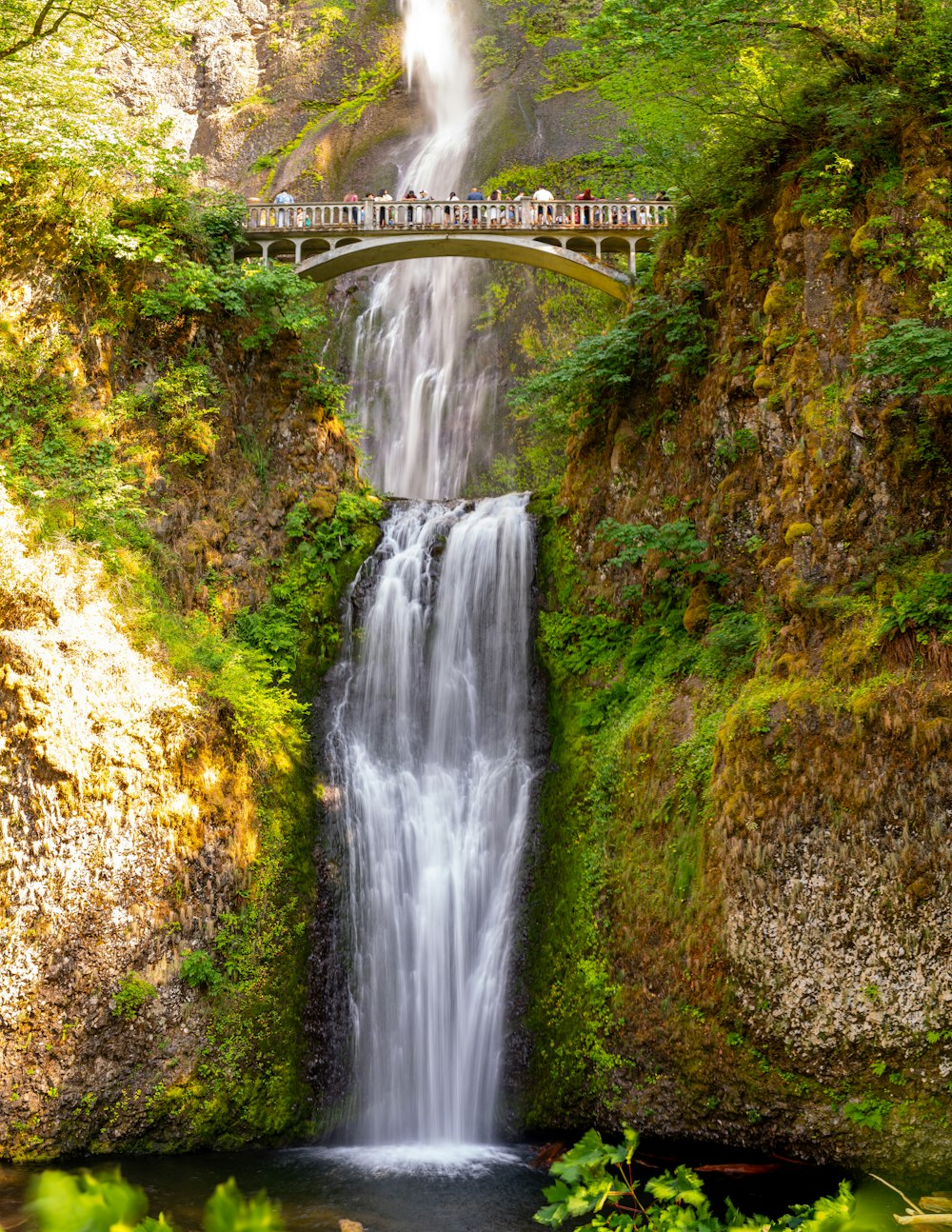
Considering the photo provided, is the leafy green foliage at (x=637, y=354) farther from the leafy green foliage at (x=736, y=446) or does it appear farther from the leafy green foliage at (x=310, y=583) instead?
the leafy green foliage at (x=310, y=583)

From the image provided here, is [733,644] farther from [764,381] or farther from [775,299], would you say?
[775,299]

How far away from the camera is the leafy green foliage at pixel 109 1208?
4.34 feet

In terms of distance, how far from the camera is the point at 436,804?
1334 cm

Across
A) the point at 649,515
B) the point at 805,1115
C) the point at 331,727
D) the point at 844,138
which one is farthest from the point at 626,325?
the point at 805,1115

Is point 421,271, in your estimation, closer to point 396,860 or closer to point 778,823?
point 396,860

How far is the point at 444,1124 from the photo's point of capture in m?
11.1

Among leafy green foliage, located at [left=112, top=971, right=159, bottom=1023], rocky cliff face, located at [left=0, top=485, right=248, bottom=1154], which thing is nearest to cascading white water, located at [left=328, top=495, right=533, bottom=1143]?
rocky cliff face, located at [left=0, top=485, right=248, bottom=1154]

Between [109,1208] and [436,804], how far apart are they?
1210 cm

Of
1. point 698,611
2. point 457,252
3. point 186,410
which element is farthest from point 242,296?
point 698,611

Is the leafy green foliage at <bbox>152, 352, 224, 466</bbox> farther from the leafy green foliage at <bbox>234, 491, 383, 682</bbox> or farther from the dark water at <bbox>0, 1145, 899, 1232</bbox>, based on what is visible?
the dark water at <bbox>0, 1145, 899, 1232</bbox>

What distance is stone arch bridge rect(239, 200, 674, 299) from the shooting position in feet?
59.4

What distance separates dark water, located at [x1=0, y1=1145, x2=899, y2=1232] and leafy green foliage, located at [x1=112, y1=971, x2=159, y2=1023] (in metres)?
1.38

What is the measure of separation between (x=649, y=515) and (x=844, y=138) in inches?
199

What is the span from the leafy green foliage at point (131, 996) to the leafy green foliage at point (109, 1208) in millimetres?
10162
